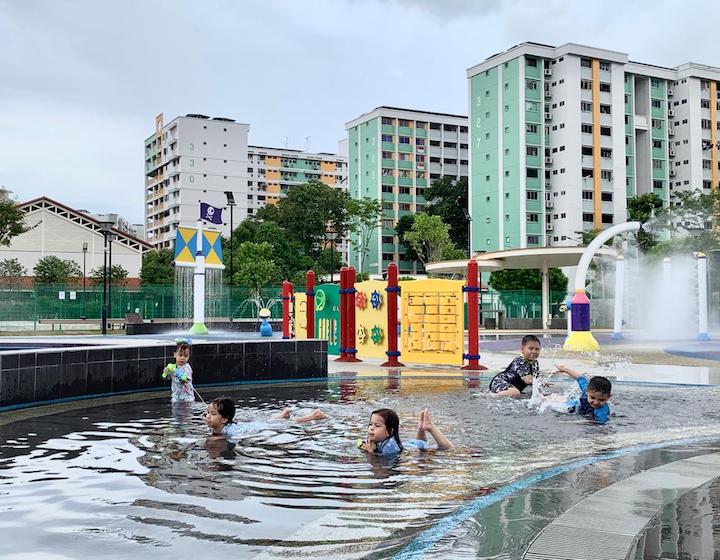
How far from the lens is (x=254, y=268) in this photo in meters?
57.6

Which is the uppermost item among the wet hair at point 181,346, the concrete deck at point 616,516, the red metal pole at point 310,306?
the red metal pole at point 310,306

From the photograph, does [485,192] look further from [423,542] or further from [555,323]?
[423,542]

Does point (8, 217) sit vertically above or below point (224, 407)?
above

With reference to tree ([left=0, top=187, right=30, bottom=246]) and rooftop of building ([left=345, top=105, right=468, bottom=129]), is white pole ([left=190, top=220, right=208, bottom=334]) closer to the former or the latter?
tree ([left=0, top=187, right=30, bottom=246])

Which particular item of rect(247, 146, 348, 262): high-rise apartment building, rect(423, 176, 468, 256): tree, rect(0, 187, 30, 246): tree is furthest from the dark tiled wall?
rect(247, 146, 348, 262): high-rise apartment building

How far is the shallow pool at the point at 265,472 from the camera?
4.30m

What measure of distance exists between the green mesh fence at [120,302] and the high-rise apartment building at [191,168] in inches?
2157

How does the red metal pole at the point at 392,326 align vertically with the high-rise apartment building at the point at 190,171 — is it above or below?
below

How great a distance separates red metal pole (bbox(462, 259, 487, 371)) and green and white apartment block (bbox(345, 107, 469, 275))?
3126 inches

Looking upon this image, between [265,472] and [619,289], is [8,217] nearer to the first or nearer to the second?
[619,289]

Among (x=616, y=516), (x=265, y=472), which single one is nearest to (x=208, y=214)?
(x=265, y=472)

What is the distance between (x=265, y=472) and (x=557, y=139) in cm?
7468

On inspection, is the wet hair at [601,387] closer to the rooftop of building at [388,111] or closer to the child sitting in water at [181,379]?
the child sitting in water at [181,379]

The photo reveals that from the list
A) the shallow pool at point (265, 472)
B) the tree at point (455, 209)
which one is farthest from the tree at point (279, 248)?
the shallow pool at point (265, 472)
